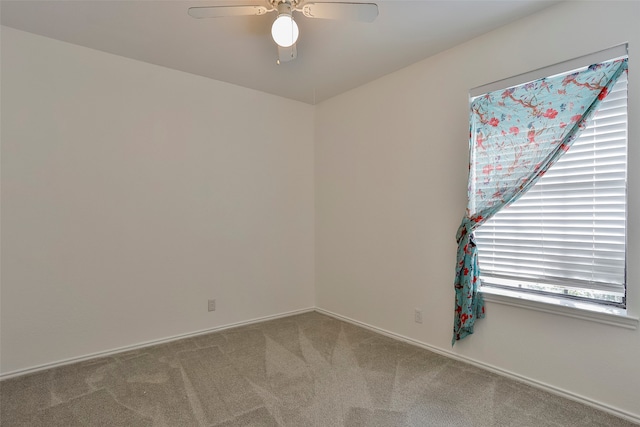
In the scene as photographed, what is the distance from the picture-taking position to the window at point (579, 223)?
1962 mm

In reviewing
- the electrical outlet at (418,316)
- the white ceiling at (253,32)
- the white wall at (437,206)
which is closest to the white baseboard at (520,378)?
the white wall at (437,206)

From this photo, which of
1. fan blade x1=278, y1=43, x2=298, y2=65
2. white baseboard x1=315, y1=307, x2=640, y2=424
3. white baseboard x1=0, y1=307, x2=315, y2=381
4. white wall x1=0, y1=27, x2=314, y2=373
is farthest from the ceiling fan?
white baseboard x1=0, y1=307, x2=315, y2=381

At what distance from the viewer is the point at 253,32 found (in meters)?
2.46

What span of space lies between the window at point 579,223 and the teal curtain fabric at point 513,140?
0.09 metres

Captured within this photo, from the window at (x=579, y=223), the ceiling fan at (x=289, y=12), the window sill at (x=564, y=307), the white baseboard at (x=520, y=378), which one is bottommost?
the white baseboard at (x=520, y=378)

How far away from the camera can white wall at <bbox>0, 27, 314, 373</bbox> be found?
249 cm

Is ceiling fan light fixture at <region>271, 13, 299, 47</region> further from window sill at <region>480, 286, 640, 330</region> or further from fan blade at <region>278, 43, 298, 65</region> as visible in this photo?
window sill at <region>480, 286, 640, 330</region>

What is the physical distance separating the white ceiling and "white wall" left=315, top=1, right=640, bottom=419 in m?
0.23

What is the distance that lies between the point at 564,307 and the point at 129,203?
11.3 feet

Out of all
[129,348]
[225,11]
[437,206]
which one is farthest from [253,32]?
[129,348]

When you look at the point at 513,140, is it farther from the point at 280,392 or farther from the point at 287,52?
the point at 280,392

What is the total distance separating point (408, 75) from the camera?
3.05m

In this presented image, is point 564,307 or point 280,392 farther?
point 280,392

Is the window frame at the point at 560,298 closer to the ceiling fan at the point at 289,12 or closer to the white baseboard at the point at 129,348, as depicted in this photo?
the ceiling fan at the point at 289,12
